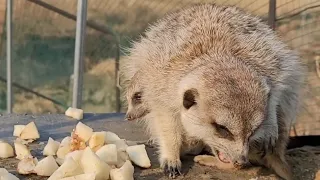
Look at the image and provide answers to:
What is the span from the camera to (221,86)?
107 inches

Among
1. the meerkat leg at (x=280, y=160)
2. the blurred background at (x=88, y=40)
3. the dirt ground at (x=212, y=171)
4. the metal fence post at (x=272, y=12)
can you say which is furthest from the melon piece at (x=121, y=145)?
the blurred background at (x=88, y=40)

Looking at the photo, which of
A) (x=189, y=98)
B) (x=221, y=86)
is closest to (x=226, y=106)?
(x=221, y=86)

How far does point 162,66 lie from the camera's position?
313 centimetres

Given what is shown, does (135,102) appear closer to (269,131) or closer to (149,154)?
(149,154)

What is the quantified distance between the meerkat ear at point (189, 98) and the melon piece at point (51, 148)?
0.62 metres

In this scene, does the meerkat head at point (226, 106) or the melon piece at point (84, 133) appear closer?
the meerkat head at point (226, 106)

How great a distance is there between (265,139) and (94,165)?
2.42ft

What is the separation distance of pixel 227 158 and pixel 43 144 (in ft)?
3.06

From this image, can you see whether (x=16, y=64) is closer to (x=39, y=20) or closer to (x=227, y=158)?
(x=39, y=20)

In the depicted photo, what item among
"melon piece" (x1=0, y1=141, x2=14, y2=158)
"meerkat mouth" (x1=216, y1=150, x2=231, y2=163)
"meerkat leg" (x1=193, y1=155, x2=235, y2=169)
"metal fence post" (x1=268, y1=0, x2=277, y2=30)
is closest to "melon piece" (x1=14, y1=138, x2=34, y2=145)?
"melon piece" (x1=0, y1=141, x2=14, y2=158)

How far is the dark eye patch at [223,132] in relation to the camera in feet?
8.82

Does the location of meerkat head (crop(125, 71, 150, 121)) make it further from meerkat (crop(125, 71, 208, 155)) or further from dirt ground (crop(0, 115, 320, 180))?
dirt ground (crop(0, 115, 320, 180))

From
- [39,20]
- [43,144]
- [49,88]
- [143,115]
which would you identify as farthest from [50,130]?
[49,88]

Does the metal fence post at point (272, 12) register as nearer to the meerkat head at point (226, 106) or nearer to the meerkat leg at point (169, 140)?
the meerkat leg at point (169, 140)
